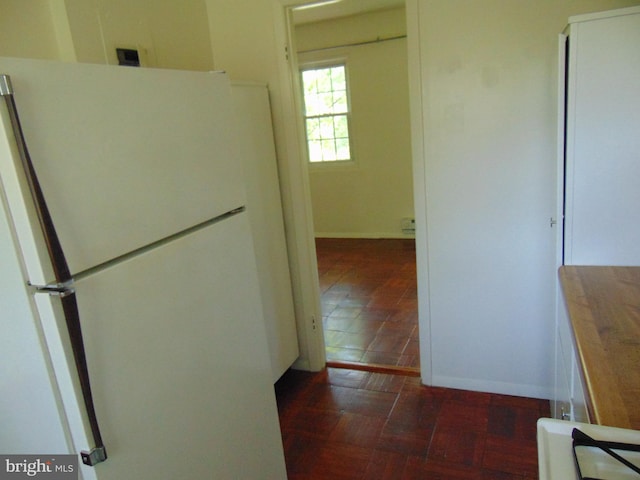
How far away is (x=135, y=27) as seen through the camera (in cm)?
204

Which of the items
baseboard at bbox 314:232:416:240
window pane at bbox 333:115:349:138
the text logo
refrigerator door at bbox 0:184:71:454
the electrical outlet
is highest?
window pane at bbox 333:115:349:138

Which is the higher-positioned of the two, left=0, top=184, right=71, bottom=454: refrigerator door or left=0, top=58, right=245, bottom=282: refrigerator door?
left=0, top=58, right=245, bottom=282: refrigerator door

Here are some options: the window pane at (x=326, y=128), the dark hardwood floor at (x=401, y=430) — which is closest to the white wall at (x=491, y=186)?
the dark hardwood floor at (x=401, y=430)

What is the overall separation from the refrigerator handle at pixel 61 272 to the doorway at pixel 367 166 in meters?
3.08

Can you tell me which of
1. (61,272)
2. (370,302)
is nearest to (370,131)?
(370,302)

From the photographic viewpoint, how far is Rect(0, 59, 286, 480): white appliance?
865mm

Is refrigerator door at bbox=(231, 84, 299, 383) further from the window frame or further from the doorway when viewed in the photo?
the window frame

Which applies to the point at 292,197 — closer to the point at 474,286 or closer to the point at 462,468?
the point at 474,286

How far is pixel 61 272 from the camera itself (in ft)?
2.87

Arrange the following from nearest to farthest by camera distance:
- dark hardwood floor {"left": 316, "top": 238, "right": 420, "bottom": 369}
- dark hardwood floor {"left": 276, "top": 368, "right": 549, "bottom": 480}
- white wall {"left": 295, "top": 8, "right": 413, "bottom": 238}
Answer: dark hardwood floor {"left": 276, "top": 368, "right": 549, "bottom": 480} → dark hardwood floor {"left": 316, "top": 238, "right": 420, "bottom": 369} → white wall {"left": 295, "top": 8, "right": 413, "bottom": 238}

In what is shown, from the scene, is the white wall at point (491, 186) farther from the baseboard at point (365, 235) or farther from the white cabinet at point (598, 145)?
the baseboard at point (365, 235)

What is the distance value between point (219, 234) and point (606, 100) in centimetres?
→ 136

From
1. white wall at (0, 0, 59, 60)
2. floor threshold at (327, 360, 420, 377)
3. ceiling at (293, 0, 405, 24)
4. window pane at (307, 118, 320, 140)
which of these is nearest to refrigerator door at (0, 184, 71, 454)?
white wall at (0, 0, 59, 60)

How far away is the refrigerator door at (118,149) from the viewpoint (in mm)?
854
